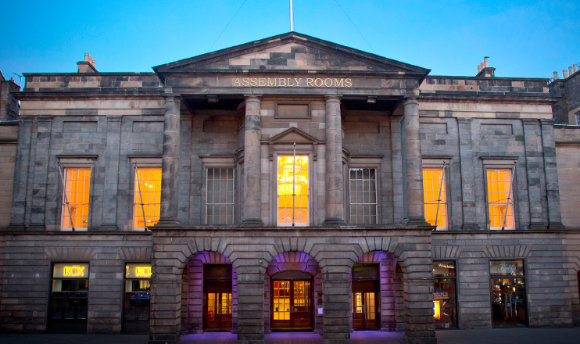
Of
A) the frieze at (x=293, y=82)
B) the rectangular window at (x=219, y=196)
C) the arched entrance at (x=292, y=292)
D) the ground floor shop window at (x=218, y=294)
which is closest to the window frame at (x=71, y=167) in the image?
the rectangular window at (x=219, y=196)

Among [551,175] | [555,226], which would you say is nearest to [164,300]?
[555,226]

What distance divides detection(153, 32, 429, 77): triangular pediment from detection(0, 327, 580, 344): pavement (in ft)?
39.1

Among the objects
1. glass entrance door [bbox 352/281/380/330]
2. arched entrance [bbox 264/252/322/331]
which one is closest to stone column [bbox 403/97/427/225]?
glass entrance door [bbox 352/281/380/330]

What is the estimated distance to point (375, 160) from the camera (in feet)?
81.9

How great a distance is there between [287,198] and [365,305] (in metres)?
6.93

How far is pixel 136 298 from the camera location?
23781 millimetres

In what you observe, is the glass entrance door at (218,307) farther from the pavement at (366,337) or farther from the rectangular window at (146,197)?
the rectangular window at (146,197)

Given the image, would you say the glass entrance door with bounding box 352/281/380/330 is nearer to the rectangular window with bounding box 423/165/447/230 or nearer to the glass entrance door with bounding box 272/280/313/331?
the glass entrance door with bounding box 272/280/313/331

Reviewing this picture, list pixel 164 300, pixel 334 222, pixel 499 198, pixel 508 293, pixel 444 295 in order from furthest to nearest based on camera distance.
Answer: pixel 499 198, pixel 508 293, pixel 444 295, pixel 334 222, pixel 164 300

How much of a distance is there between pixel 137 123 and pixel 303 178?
9.23 meters

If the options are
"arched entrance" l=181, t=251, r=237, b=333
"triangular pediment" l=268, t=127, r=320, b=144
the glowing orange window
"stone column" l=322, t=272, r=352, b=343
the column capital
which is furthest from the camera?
the glowing orange window

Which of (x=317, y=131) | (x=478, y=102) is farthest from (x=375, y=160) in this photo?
(x=478, y=102)

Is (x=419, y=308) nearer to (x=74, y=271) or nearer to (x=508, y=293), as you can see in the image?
(x=508, y=293)

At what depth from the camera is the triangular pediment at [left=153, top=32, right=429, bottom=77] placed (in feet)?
73.5
